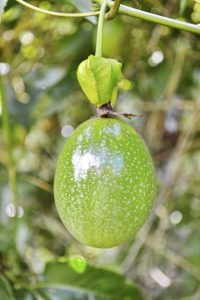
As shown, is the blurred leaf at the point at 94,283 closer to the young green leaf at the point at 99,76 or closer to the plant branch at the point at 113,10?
the young green leaf at the point at 99,76

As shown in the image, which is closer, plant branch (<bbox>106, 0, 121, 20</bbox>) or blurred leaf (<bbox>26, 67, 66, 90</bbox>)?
plant branch (<bbox>106, 0, 121, 20</bbox>)

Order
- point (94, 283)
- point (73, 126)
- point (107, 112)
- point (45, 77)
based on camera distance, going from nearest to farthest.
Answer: point (107, 112) < point (94, 283) < point (45, 77) < point (73, 126)

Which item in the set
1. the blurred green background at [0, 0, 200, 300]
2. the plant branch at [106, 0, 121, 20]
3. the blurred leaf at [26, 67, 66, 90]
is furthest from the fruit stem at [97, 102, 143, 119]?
the blurred leaf at [26, 67, 66, 90]

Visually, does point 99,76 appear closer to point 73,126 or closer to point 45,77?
point 45,77

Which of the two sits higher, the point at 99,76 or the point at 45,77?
the point at 99,76

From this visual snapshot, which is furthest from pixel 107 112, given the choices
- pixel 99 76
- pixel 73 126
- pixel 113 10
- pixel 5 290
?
pixel 73 126

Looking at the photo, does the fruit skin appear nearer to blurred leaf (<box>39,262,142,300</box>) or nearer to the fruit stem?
the fruit stem

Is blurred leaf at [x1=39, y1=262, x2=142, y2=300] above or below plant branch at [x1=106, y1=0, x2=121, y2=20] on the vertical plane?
below
